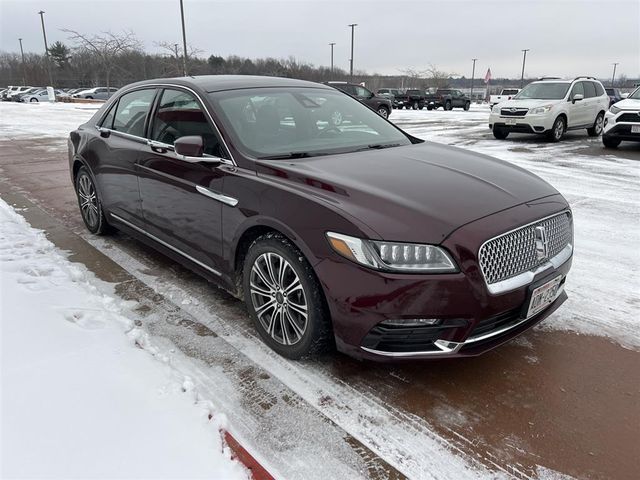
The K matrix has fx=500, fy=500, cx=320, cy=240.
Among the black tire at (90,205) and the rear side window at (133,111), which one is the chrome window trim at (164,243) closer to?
the black tire at (90,205)

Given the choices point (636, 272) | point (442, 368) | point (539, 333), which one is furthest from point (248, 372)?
point (636, 272)

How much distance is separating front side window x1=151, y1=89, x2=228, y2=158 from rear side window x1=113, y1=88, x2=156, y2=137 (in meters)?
0.24

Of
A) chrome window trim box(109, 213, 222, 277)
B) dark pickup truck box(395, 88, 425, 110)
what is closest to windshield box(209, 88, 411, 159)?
chrome window trim box(109, 213, 222, 277)

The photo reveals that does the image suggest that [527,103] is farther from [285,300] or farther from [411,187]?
[285,300]

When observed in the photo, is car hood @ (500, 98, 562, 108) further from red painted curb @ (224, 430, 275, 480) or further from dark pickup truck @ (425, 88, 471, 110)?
dark pickup truck @ (425, 88, 471, 110)

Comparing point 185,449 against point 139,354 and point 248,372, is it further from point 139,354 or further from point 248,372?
point 139,354

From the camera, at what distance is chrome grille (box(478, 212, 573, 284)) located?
97.5 inches

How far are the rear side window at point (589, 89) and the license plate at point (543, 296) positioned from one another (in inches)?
529

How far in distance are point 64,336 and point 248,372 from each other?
3.81ft

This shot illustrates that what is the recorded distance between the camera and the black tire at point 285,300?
2727 mm

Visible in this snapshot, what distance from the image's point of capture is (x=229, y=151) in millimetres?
3238

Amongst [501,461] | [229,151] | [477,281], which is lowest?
[501,461]

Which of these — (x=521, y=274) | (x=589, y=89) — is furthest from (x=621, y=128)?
(x=521, y=274)

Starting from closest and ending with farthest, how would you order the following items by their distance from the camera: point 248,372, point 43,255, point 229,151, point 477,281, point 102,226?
point 477,281 < point 248,372 < point 229,151 < point 43,255 < point 102,226
